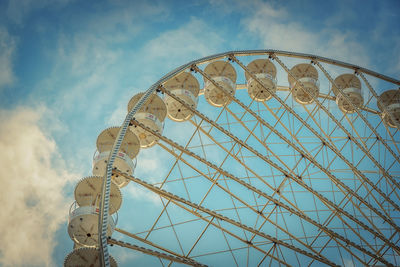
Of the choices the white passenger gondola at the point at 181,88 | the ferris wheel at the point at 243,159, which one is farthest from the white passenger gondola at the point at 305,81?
the white passenger gondola at the point at 181,88

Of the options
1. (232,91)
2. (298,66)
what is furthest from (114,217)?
(298,66)

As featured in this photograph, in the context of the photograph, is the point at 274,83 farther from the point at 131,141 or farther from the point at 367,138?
the point at 131,141

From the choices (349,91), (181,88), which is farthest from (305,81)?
(181,88)

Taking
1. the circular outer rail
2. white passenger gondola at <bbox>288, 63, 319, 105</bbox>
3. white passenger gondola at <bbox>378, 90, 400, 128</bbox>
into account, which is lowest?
the circular outer rail

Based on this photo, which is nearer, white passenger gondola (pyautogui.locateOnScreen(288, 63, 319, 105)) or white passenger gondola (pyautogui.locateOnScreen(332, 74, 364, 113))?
white passenger gondola (pyautogui.locateOnScreen(288, 63, 319, 105))

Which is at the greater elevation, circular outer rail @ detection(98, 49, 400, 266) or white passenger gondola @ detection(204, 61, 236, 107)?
white passenger gondola @ detection(204, 61, 236, 107)

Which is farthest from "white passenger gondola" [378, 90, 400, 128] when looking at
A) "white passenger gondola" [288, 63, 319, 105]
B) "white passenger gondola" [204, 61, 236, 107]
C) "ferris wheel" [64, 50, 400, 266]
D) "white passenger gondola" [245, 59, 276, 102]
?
"white passenger gondola" [204, 61, 236, 107]

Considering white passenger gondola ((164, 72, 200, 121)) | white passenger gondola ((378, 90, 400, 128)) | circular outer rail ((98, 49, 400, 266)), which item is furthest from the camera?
white passenger gondola ((378, 90, 400, 128))

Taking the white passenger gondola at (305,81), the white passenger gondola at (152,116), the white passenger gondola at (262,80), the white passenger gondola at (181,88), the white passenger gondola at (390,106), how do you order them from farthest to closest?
the white passenger gondola at (390,106) < the white passenger gondola at (305,81) < the white passenger gondola at (262,80) < the white passenger gondola at (181,88) < the white passenger gondola at (152,116)

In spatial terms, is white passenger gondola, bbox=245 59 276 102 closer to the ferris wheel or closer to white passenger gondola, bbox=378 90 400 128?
the ferris wheel

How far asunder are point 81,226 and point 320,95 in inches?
652

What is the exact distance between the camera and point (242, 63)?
→ 18.2m

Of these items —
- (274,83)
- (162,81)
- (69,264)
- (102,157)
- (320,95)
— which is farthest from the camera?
(320,95)

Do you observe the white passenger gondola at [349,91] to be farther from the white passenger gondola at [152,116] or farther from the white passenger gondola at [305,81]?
the white passenger gondola at [152,116]
